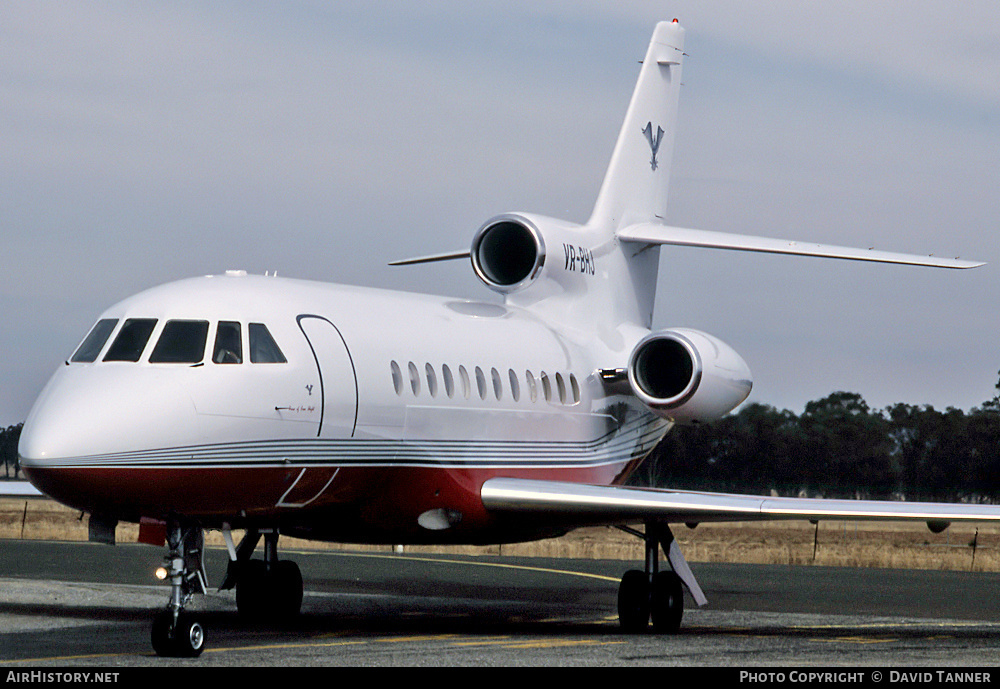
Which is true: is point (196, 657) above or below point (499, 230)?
below

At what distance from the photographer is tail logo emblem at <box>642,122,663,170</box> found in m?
23.7

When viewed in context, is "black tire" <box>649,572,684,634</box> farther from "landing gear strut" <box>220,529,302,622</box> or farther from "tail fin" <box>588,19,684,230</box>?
"tail fin" <box>588,19,684,230</box>

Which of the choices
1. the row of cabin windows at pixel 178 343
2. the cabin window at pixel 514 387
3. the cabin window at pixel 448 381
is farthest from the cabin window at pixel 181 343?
the cabin window at pixel 514 387

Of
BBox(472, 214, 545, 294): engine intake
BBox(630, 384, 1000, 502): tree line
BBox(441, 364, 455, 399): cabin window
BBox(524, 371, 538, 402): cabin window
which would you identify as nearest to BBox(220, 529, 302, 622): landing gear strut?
BBox(441, 364, 455, 399): cabin window

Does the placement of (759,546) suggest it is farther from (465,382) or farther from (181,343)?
(181,343)

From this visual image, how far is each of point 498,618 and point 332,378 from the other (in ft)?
18.0

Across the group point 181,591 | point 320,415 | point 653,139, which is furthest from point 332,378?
point 653,139

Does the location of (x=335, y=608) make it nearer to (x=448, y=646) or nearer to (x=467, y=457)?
(x=467, y=457)

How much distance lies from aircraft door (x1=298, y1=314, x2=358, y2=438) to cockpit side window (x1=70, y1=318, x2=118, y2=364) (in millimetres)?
1843

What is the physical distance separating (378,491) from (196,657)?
3.25 meters

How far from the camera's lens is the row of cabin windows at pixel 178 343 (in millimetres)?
13727

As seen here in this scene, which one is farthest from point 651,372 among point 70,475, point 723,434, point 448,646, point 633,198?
point 723,434

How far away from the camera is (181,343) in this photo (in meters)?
13.9

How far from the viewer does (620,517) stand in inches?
671
